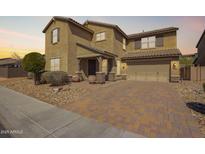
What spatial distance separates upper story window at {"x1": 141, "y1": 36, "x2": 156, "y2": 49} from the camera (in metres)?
16.8

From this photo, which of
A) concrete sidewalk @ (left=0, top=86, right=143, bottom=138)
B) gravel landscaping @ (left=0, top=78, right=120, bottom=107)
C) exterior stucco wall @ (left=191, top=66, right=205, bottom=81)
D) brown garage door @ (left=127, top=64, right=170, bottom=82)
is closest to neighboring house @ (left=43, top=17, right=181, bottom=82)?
brown garage door @ (left=127, top=64, right=170, bottom=82)

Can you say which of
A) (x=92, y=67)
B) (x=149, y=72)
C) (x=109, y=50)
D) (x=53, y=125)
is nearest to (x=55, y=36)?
(x=92, y=67)

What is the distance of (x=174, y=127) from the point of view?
13.1ft

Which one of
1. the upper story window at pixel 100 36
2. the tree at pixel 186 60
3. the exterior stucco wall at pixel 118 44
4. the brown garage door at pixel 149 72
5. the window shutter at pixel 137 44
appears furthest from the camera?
the tree at pixel 186 60

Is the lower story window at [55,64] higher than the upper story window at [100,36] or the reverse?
the reverse

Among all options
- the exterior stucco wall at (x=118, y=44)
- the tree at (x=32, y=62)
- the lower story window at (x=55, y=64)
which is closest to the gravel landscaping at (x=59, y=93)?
the tree at (x=32, y=62)

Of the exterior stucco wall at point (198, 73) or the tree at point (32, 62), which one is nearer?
the tree at point (32, 62)

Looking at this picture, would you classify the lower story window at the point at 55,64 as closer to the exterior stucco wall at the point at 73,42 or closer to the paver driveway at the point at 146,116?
the exterior stucco wall at the point at 73,42

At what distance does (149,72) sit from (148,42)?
14.8 ft

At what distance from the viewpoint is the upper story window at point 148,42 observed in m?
16.8

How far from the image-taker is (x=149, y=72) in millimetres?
15820

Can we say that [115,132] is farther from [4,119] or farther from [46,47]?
[46,47]

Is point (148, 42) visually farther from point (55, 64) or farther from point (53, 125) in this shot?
point (53, 125)

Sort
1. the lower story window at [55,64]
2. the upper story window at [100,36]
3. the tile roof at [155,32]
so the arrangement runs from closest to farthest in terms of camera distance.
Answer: the tile roof at [155,32] → the lower story window at [55,64] → the upper story window at [100,36]
